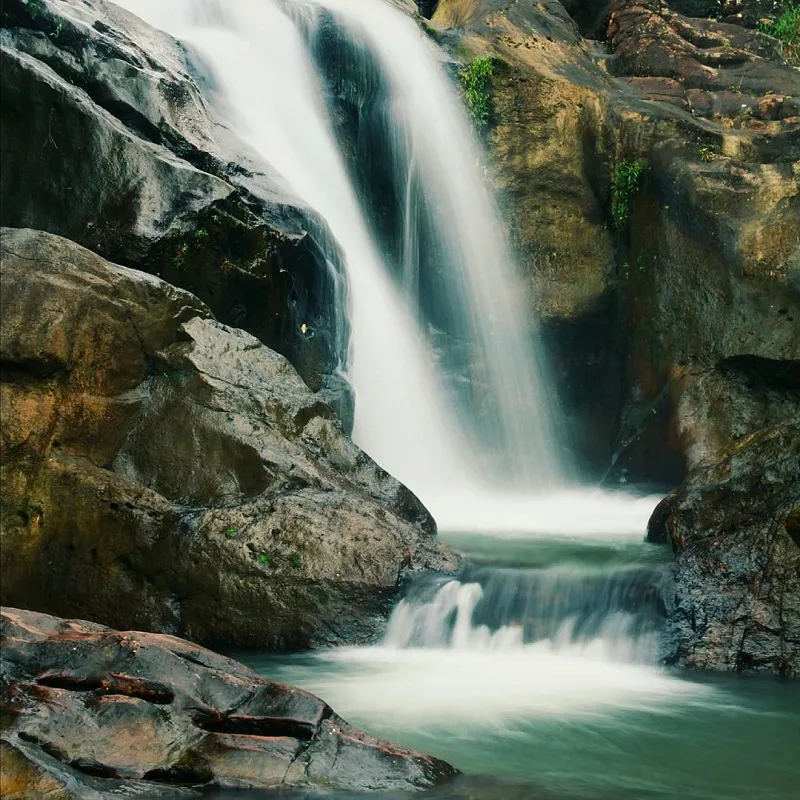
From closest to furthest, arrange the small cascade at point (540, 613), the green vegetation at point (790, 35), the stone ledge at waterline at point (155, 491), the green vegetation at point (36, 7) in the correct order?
the small cascade at point (540, 613) → the stone ledge at waterline at point (155, 491) → the green vegetation at point (36, 7) → the green vegetation at point (790, 35)

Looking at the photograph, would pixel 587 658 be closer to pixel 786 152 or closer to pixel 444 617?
pixel 444 617

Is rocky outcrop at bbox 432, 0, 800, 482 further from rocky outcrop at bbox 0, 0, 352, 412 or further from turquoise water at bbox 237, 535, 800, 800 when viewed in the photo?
turquoise water at bbox 237, 535, 800, 800

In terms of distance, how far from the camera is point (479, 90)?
14711 millimetres

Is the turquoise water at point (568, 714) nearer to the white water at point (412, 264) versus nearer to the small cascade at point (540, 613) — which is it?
the small cascade at point (540, 613)

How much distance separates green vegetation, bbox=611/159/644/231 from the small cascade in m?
8.21

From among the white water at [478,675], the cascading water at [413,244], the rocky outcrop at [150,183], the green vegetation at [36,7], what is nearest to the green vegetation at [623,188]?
the cascading water at [413,244]

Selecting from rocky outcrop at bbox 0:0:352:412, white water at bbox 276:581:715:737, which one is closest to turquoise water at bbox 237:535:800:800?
white water at bbox 276:581:715:737

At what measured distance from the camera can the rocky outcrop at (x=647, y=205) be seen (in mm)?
12406

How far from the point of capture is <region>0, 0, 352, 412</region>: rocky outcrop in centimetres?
873

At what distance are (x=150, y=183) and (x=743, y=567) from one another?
646cm

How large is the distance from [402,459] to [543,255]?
13.7 feet

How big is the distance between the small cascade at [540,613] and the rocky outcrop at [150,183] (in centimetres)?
424

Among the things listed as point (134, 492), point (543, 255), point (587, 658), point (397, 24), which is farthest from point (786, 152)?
point (134, 492)

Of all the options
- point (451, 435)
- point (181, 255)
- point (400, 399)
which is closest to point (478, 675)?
point (181, 255)
